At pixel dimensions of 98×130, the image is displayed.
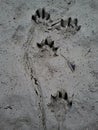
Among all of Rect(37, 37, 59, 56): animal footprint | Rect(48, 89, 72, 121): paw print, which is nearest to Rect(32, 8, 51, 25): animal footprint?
Rect(37, 37, 59, 56): animal footprint

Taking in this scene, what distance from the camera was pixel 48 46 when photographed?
151 cm

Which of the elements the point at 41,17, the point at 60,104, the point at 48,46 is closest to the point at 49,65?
the point at 48,46

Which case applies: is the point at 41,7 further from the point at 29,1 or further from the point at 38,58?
the point at 38,58

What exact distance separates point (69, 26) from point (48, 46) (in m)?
0.22

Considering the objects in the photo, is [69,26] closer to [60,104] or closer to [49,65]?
[49,65]

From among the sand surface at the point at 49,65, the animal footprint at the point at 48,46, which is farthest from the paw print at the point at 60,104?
the animal footprint at the point at 48,46

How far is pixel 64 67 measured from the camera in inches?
57.4

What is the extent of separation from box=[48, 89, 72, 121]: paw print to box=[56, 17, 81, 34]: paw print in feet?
1.49

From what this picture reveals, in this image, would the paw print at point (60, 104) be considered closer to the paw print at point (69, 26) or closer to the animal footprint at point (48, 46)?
the animal footprint at point (48, 46)

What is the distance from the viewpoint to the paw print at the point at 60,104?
1.30 meters

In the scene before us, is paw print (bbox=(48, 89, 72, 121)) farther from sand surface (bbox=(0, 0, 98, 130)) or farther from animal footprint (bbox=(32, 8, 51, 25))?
animal footprint (bbox=(32, 8, 51, 25))

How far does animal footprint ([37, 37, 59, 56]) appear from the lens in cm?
150

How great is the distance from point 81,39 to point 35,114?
0.61 m

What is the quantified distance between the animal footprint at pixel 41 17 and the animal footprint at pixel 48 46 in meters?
0.16
